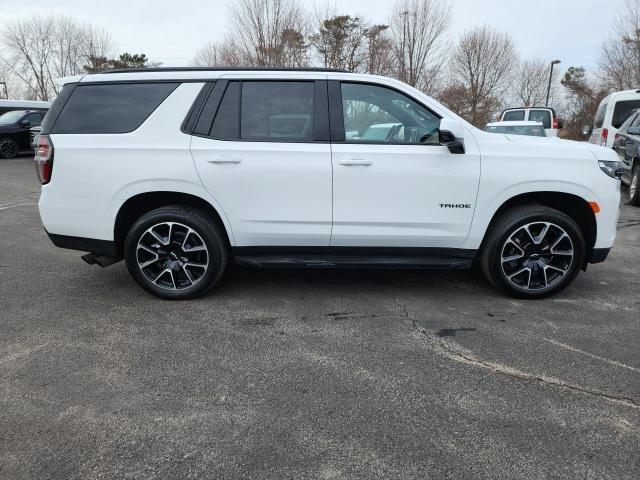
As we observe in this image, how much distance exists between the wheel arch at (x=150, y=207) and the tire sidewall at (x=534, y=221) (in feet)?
7.24

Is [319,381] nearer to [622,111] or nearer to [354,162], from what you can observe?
[354,162]

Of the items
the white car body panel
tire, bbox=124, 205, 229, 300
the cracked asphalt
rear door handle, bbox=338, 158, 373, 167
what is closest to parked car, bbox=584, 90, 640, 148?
the cracked asphalt

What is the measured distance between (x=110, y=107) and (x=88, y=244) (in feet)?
3.73

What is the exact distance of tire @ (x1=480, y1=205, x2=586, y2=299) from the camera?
398 cm

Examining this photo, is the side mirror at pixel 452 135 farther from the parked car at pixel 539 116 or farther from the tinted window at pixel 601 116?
the parked car at pixel 539 116

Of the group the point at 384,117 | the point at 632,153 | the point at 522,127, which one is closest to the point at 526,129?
the point at 522,127

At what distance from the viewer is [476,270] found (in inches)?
199

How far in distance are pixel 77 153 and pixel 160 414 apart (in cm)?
236

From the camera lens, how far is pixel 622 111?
1161cm

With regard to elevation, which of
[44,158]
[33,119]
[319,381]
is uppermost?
[33,119]

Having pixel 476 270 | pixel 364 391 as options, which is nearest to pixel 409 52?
pixel 476 270

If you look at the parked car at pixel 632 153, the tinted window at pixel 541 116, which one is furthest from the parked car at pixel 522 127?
the tinted window at pixel 541 116

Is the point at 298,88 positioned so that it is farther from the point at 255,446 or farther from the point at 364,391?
the point at 255,446

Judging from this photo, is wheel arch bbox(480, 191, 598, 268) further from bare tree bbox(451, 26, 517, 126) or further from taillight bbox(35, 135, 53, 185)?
bare tree bbox(451, 26, 517, 126)
